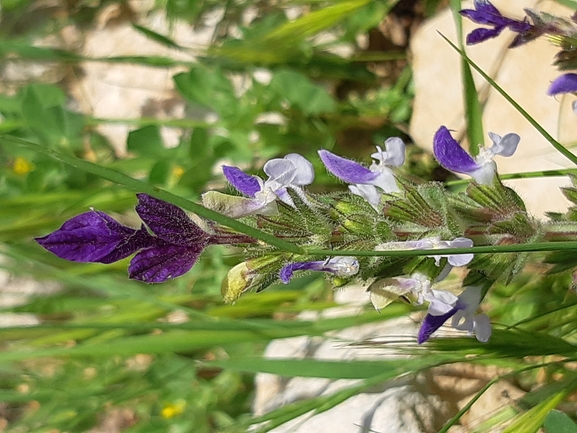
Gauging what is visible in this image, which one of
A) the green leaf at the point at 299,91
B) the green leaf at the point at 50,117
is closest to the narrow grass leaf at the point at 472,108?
the green leaf at the point at 299,91

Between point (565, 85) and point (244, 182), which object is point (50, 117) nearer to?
point (244, 182)

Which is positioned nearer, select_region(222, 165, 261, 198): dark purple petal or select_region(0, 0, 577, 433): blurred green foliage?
select_region(222, 165, 261, 198): dark purple petal

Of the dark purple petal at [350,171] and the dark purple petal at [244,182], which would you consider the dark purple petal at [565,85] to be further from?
the dark purple petal at [244,182]

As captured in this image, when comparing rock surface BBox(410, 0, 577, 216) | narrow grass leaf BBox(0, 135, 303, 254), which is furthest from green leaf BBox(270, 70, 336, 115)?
narrow grass leaf BBox(0, 135, 303, 254)

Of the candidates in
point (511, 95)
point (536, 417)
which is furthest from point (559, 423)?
point (511, 95)

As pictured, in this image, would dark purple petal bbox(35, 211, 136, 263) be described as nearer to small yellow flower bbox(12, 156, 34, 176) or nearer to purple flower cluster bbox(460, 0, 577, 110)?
purple flower cluster bbox(460, 0, 577, 110)

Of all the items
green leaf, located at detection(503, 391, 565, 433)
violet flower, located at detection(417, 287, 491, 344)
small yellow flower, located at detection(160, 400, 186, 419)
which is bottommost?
small yellow flower, located at detection(160, 400, 186, 419)
